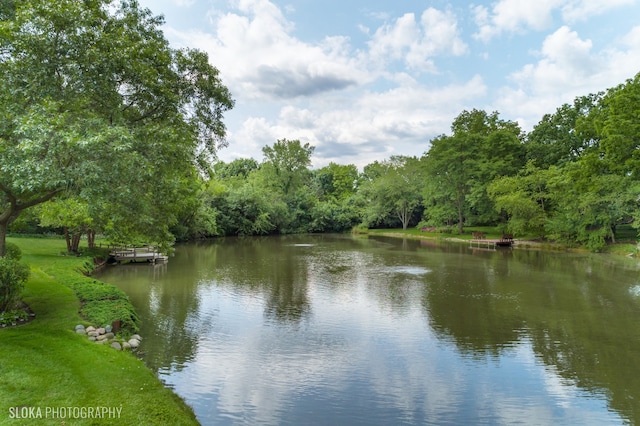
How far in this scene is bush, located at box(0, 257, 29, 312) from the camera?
899 cm

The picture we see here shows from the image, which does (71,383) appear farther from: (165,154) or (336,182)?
(336,182)

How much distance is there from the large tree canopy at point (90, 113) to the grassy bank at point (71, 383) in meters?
2.87

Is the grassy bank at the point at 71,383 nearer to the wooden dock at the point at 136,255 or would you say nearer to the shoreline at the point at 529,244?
the wooden dock at the point at 136,255

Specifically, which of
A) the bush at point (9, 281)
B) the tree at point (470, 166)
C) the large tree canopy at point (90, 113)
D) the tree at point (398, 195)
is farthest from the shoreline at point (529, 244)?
the bush at point (9, 281)

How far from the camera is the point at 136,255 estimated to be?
25281 mm

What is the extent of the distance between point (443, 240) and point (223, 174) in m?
46.6

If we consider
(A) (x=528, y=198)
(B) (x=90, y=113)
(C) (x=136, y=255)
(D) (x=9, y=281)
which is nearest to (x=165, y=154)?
(B) (x=90, y=113)

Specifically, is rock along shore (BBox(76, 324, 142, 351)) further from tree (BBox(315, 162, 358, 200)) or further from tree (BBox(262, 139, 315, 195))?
tree (BBox(315, 162, 358, 200))

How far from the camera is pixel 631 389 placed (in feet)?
27.4

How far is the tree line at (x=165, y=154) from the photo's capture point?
7.30 metres

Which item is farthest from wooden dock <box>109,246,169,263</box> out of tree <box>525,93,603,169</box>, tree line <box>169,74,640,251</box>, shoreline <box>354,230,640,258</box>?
tree <box>525,93,603,169</box>

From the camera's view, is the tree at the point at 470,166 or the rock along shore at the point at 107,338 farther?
the tree at the point at 470,166

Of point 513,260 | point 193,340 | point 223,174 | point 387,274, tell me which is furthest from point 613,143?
point 223,174

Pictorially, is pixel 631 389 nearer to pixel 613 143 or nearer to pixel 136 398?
pixel 136 398
